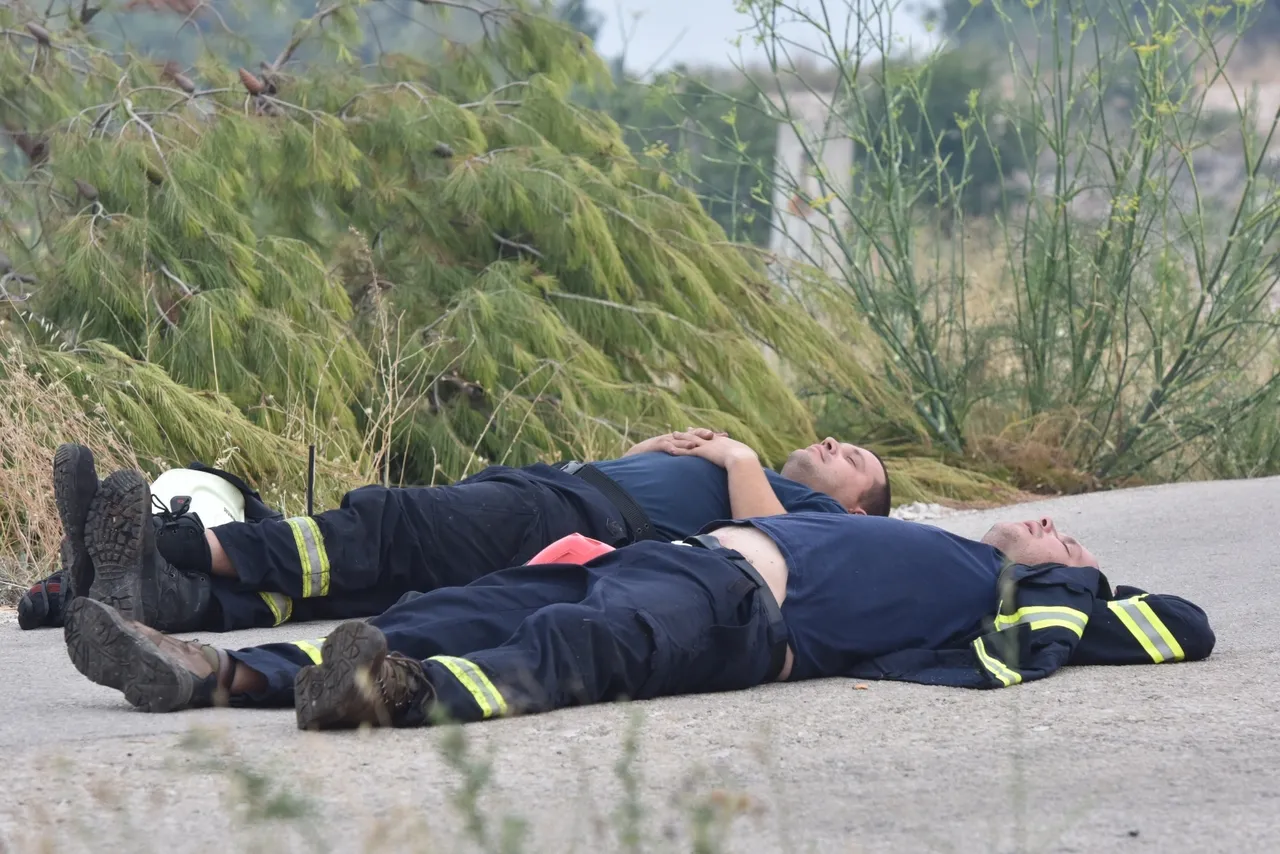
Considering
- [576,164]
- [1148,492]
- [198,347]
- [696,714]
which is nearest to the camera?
[696,714]

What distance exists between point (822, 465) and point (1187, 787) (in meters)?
2.11

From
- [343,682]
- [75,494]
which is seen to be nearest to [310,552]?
[75,494]

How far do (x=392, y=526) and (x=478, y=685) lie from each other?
1317mm

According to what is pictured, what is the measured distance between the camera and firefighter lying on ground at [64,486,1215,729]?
2783 millimetres

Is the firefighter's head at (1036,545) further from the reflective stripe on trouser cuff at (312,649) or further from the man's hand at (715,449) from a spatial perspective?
the reflective stripe on trouser cuff at (312,649)

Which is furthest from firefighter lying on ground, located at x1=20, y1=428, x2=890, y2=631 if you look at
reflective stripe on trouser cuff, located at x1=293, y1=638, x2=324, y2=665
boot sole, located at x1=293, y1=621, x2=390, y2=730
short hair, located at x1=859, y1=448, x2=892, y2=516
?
boot sole, located at x1=293, y1=621, x2=390, y2=730

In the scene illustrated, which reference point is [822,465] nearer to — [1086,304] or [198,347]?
[198,347]

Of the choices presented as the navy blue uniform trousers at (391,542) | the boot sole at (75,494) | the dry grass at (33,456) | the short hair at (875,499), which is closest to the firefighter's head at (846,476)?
the short hair at (875,499)

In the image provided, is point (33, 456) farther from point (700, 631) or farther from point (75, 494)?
point (700, 631)

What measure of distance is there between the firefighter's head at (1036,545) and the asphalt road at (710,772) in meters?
0.37

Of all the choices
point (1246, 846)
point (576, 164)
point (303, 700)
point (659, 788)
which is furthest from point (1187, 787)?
point (576, 164)

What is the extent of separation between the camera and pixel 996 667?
10.8 feet

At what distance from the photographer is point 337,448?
630cm

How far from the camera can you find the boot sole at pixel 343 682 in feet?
8.42
